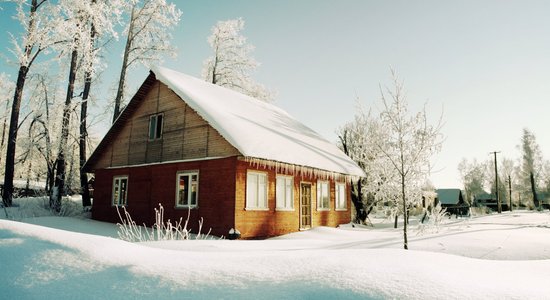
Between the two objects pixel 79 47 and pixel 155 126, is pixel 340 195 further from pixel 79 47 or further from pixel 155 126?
pixel 79 47

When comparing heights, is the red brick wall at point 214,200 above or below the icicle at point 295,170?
below

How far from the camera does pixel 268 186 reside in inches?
572

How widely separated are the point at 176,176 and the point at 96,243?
39.6ft

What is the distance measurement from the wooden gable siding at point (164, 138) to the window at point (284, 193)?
10.3ft

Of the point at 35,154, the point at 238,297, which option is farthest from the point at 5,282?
the point at 35,154

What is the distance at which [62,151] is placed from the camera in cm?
1939

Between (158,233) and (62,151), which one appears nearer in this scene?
(158,233)

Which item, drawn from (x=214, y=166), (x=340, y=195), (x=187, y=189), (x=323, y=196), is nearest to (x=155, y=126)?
(x=187, y=189)

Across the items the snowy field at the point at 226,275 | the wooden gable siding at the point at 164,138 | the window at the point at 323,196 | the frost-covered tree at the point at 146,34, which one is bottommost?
the snowy field at the point at 226,275

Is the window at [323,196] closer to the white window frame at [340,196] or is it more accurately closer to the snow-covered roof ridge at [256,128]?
the white window frame at [340,196]

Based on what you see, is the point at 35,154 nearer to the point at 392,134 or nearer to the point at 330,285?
the point at 392,134

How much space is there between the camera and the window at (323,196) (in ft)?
58.1

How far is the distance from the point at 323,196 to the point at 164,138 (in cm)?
820

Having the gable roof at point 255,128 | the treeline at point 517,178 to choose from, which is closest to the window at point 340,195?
the gable roof at point 255,128
